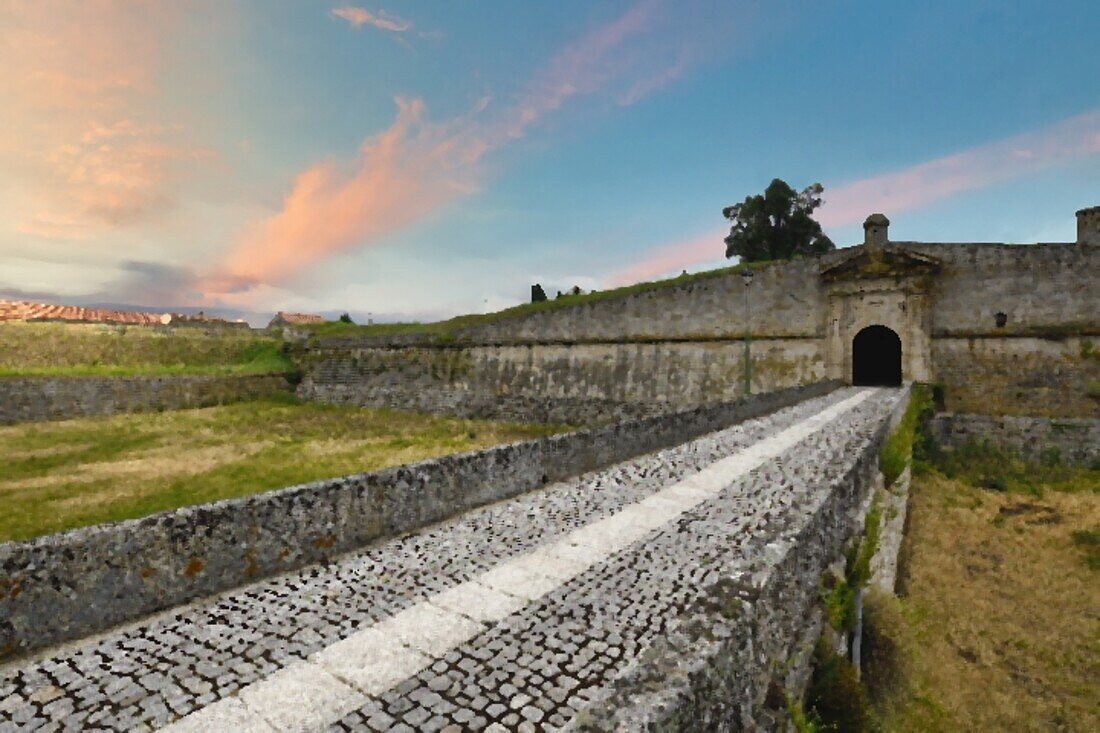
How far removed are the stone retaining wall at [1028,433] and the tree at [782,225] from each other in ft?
83.6

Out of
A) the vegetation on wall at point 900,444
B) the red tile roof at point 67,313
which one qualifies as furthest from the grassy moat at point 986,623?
the red tile roof at point 67,313

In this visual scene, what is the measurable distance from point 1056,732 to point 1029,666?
4.50 ft

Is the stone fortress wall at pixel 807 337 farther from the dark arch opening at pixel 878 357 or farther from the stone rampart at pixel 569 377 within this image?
the dark arch opening at pixel 878 357

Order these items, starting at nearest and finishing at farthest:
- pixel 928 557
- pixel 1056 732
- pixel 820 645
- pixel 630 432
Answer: pixel 820 645 < pixel 1056 732 < pixel 630 432 < pixel 928 557

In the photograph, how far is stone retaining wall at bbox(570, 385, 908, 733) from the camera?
6.74ft

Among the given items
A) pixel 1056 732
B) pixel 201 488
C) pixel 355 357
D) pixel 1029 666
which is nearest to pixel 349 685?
pixel 1056 732

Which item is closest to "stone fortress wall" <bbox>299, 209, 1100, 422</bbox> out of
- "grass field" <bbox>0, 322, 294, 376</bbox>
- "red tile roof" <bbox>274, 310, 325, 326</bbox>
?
"grass field" <bbox>0, 322, 294, 376</bbox>

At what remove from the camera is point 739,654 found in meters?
2.65

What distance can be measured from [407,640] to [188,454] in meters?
16.5

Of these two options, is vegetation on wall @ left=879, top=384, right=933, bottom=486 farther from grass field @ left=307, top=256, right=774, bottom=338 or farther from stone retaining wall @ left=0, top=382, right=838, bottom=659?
grass field @ left=307, top=256, right=774, bottom=338

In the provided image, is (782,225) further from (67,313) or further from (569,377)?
(67,313)

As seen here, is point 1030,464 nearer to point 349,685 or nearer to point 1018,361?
point 1018,361

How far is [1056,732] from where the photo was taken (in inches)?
243

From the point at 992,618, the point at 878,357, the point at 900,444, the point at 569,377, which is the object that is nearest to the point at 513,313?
the point at 569,377
